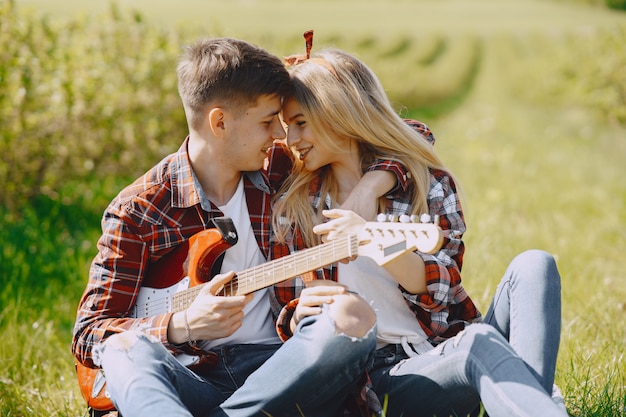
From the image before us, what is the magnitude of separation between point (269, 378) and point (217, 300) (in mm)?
318

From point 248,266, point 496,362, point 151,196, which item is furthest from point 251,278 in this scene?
point 496,362

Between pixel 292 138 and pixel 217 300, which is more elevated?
pixel 292 138

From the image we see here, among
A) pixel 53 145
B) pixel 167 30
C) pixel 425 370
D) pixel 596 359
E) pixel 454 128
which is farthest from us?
pixel 454 128

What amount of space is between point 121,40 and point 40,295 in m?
3.59

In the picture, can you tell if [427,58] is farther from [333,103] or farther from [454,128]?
[333,103]

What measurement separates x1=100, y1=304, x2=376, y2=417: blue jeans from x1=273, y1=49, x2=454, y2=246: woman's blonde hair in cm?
61

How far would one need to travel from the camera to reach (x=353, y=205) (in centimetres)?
298

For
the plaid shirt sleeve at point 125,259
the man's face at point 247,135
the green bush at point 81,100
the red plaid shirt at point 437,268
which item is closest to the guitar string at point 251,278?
the plaid shirt sleeve at point 125,259

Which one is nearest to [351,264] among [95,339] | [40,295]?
[95,339]

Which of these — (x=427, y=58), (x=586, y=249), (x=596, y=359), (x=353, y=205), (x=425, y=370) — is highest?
(x=353, y=205)

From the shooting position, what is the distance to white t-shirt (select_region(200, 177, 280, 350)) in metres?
3.01

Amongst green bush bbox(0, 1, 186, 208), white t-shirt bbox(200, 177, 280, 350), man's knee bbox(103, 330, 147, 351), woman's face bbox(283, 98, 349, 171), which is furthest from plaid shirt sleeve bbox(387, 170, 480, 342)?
green bush bbox(0, 1, 186, 208)

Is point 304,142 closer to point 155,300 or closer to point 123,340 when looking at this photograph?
point 155,300

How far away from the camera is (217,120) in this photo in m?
3.05
